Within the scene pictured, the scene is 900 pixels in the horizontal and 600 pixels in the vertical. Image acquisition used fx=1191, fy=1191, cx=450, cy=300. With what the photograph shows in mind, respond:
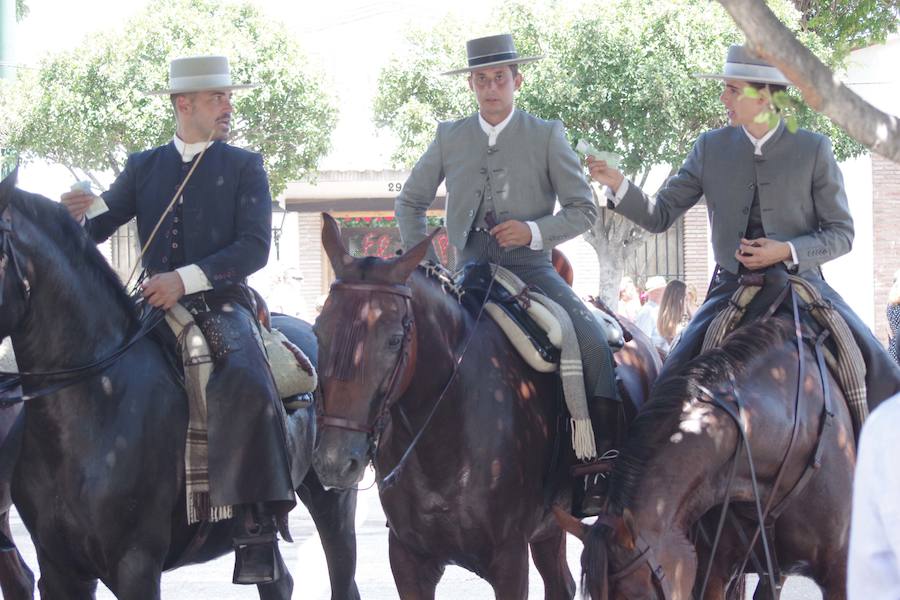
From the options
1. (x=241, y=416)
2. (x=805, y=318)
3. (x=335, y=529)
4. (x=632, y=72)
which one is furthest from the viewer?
(x=632, y=72)

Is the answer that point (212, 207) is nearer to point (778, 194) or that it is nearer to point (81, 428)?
point (81, 428)

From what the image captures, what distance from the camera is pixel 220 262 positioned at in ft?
17.0

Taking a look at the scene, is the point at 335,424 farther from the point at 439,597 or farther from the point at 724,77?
the point at 439,597

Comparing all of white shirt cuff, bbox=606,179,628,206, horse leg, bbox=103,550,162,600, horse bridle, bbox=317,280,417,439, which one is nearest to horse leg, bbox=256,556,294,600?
horse leg, bbox=103,550,162,600

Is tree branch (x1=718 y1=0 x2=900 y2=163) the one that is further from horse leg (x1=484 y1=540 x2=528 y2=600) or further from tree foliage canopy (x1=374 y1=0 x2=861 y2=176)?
tree foliage canopy (x1=374 y1=0 x2=861 y2=176)

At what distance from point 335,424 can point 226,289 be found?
4.29 feet

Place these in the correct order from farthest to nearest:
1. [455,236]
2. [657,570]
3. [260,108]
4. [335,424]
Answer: [260,108] < [455,236] < [335,424] < [657,570]

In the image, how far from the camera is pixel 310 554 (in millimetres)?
9641

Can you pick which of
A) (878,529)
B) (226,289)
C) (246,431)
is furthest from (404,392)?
(878,529)

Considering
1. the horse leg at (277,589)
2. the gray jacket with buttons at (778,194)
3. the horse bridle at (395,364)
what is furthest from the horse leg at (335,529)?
the gray jacket with buttons at (778,194)

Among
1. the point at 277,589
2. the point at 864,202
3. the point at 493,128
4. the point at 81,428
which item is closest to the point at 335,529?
the point at 277,589

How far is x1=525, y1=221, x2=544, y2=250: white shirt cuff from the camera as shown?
5414mm

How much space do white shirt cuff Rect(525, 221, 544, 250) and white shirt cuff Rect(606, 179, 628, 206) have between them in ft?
1.74

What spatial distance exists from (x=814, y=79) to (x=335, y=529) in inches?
155
